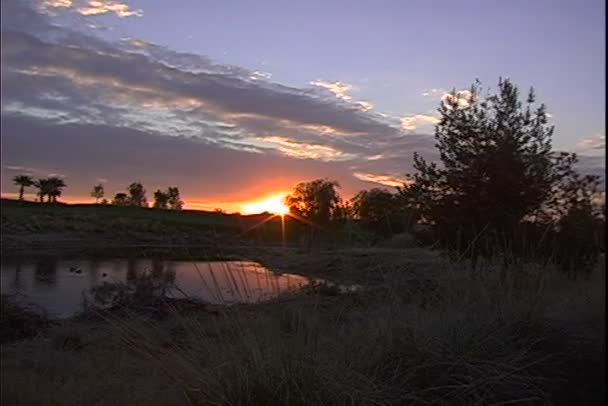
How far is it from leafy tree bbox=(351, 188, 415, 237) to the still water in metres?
3.11

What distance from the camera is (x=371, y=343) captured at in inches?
287

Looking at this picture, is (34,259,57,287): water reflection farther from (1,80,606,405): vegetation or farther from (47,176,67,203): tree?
(47,176,67,203): tree

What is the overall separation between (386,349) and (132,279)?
1926cm

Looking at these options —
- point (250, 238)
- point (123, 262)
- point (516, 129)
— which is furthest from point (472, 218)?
point (123, 262)

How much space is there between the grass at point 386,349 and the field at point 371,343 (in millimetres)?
17

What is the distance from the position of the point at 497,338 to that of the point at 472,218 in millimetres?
8316

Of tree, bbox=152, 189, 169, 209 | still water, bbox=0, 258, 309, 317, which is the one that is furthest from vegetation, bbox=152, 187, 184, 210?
still water, bbox=0, 258, 309, 317

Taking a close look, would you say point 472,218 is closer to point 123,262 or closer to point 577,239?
point 577,239

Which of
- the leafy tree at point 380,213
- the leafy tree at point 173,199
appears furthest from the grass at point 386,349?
the leafy tree at point 173,199

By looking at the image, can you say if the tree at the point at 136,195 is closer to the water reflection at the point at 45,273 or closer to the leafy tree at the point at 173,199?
the leafy tree at the point at 173,199

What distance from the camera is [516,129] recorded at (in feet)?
54.7

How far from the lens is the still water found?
767 centimetres

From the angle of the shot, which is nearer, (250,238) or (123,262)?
(250,238)

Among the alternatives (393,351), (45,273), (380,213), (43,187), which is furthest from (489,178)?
(43,187)
